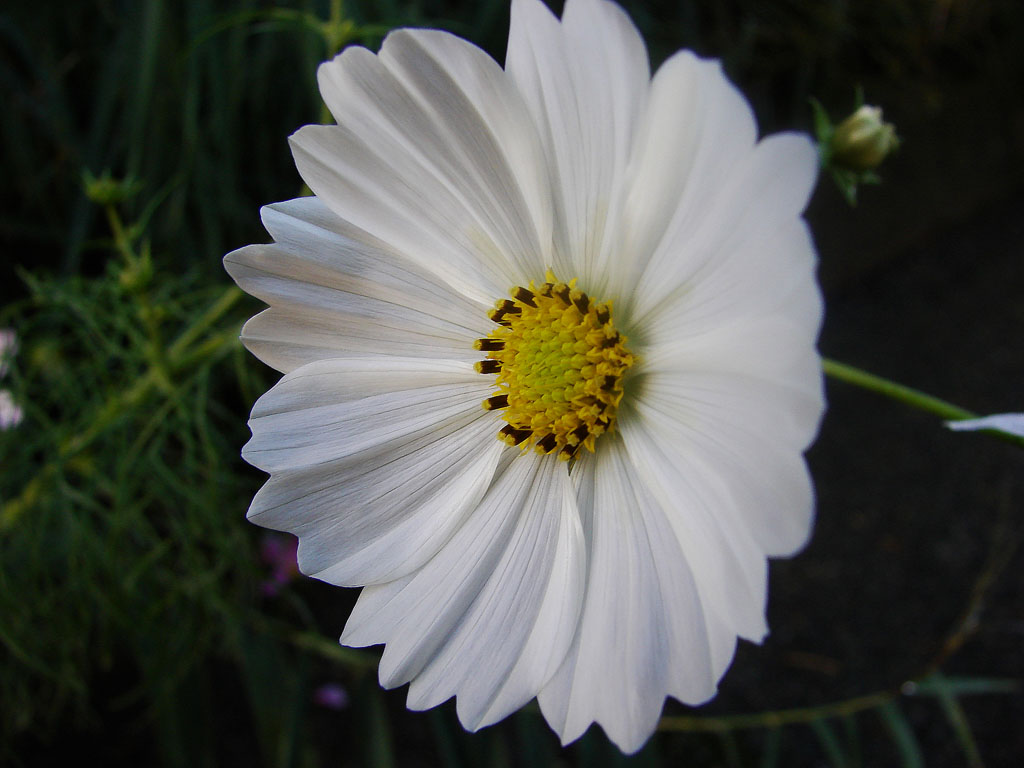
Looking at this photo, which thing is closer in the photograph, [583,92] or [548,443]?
[583,92]

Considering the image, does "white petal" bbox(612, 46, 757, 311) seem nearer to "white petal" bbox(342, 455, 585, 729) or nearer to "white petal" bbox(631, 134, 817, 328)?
"white petal" bbox(631, 134, 817, 328)

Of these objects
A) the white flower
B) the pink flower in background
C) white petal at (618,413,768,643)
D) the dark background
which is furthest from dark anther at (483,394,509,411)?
the pink flower in background

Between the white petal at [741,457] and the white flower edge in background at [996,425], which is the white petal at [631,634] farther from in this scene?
the white flower edge in background at [996,425]

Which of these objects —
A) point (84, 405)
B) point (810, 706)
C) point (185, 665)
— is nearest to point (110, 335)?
point (84, 405)

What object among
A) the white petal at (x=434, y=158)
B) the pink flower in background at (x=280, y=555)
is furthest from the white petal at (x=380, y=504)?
the pink flower in background at (x=280, y=555)

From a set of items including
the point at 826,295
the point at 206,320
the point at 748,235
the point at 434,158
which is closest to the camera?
the point at 748,235

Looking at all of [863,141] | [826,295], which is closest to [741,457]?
[863,141]

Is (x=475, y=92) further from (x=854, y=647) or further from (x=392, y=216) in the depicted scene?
(x=854, y=647)

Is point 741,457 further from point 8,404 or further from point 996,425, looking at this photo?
point 8,404
